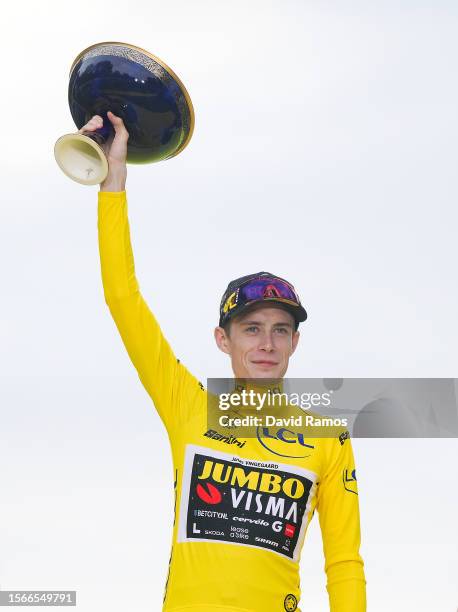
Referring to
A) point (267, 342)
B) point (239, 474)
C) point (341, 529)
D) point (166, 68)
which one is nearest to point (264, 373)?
point (267, 342)

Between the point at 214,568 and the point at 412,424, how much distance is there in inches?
131

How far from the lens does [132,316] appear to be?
4941mm

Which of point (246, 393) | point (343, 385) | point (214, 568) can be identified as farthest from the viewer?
point (343, 385)

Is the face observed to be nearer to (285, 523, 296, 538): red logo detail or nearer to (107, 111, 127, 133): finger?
(285, 523, 296, 538): red logo detail

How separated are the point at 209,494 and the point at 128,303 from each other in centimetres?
118

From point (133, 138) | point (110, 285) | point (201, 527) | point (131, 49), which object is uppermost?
point (131, 49)

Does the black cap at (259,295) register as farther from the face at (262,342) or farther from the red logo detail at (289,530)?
the red logo detail at (289,530)

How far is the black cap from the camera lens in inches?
207

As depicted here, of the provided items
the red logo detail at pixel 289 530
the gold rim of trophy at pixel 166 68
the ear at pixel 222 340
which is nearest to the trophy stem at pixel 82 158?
the gold rim of trophy at pixel 166 68

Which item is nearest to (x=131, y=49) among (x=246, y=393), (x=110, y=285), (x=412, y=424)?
(x=110, y=285)

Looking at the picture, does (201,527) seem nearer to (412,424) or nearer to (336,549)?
(336,549)

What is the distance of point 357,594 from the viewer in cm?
463

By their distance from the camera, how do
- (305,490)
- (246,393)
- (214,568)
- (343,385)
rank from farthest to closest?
(343,385)
(246,393)
(305,490)
(214,568)

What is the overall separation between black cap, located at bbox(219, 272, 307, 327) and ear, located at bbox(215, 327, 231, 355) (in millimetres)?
50
